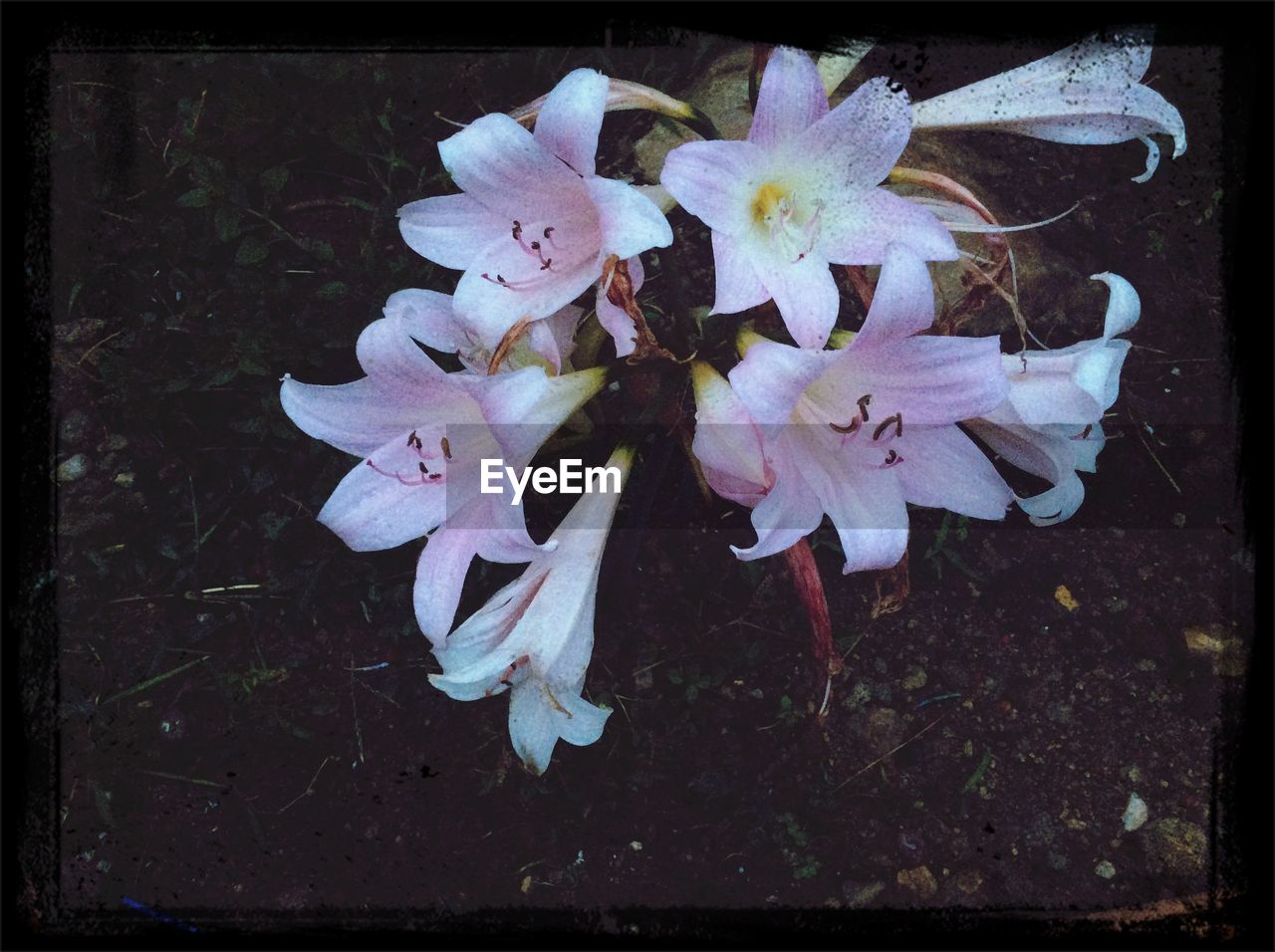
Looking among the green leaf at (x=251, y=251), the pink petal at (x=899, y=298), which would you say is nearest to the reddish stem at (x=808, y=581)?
the pink petal at (x=899, y=298)

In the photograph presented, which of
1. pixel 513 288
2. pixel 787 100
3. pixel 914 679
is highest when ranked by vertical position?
pixel 787 100

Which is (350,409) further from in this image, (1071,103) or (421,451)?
(1071,103)

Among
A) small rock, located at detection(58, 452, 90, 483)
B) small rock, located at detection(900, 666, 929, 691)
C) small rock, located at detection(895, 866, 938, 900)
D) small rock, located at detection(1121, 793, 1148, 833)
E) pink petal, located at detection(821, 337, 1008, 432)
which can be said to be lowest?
small rock, located at detection(895, 866, 938, 900)

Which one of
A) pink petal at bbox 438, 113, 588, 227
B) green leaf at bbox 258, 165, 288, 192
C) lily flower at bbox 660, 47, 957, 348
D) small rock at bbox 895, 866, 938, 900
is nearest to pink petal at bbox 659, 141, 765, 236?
lily flower at bbox 660, 47, 957, 348

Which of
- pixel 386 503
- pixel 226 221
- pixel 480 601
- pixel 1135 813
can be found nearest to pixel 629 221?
pixel 386 503

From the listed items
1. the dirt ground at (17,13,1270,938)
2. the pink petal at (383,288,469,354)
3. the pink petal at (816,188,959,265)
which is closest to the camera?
the pink petal at (816,188,959,265)

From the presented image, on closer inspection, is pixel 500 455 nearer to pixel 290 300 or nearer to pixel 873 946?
pixel 290 300

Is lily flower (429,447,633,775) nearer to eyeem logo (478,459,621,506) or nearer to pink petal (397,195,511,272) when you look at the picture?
→ eyeem logo (478,459,621,506)
